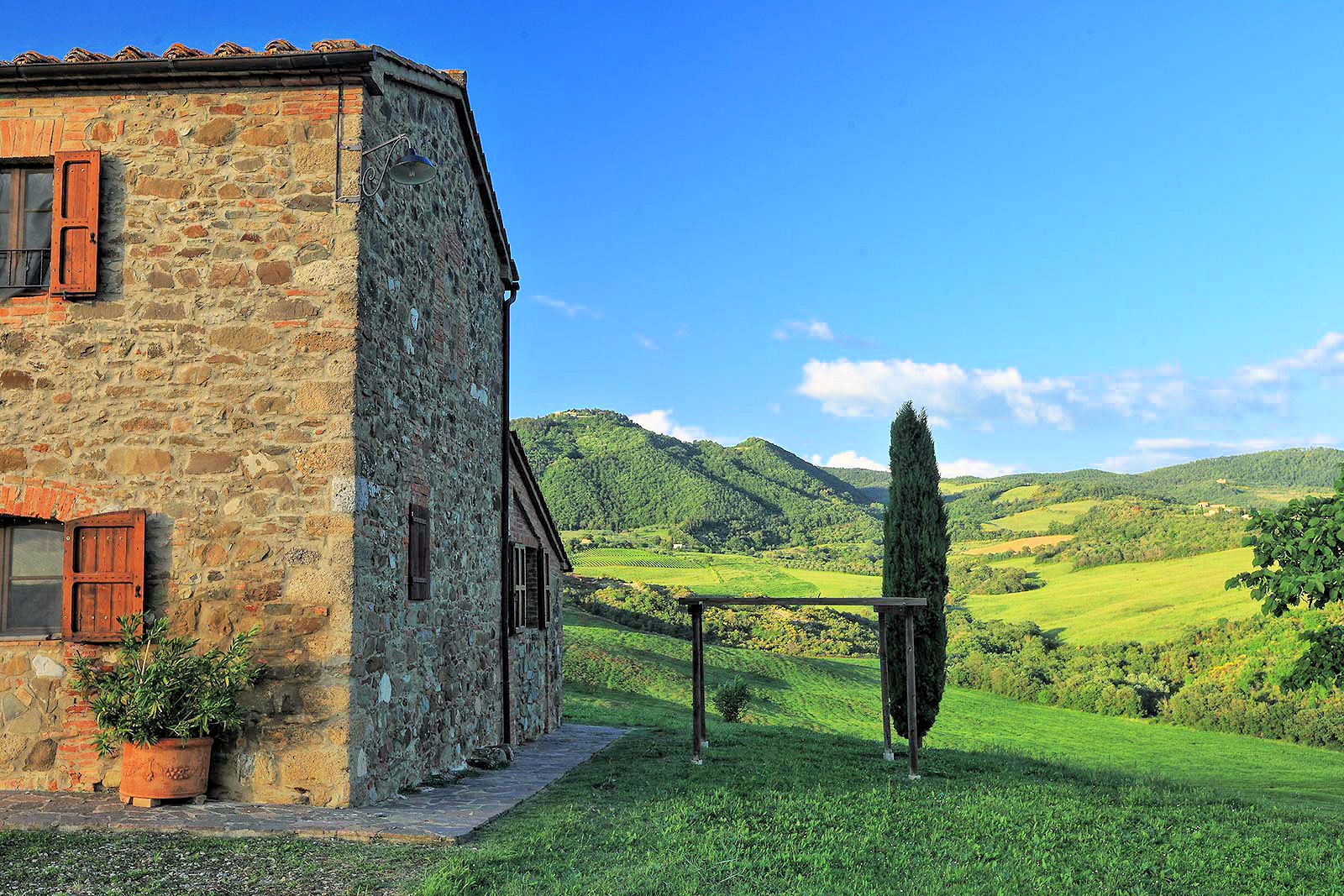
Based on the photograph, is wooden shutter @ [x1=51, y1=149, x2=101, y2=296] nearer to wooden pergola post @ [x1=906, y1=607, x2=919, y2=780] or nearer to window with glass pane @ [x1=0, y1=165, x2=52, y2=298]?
window with glass pane @ [x1=0, y1=165, x2=52, y2=298]

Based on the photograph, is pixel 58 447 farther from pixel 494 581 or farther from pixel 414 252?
pixel 494 581

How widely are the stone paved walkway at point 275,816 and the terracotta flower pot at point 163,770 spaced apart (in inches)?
5.0

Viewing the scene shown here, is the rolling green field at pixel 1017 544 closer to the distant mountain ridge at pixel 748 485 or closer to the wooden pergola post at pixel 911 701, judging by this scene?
the distant mountain ridge at pixel 748 485

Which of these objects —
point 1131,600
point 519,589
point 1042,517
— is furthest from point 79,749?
point 1042,517

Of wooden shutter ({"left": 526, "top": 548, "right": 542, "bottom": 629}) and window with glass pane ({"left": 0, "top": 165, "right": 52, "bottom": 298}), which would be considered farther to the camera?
wooden shutter ({"left": 526, "top": 548, "right": 542, "bottom": 629})

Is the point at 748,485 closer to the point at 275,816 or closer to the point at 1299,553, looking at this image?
the point at 1299,553

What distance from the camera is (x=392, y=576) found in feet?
28.7

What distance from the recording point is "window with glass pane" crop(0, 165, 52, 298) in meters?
8.50

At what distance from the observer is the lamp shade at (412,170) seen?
7.86m

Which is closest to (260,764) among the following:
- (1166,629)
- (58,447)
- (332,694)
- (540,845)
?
(332,694)

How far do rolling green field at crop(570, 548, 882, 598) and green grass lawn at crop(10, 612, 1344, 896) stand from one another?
119 feet

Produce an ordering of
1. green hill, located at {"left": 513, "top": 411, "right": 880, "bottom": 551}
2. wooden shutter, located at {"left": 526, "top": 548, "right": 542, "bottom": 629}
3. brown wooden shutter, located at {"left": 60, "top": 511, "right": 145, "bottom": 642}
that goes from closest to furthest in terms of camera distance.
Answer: brown wooden shutter, located at {"left": 60, "top": 511, "right": 145, "bottom": 642} → wooden shutter, located at {"left": 526, "top": 548, "right": 542, "bottom": 629} → green hill, located at {"left": 513, "top": 411, "right": 880, "bottom": 551}

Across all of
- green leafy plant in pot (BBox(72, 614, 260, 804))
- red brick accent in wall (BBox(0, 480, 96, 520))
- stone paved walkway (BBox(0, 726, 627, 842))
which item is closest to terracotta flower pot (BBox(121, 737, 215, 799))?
green leafy plant in pot (BBox(72, 614, 260, 804))

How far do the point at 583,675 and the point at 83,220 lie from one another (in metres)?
21.6
